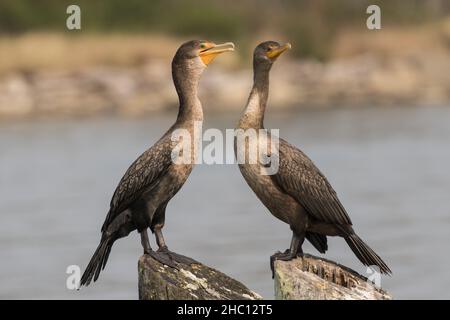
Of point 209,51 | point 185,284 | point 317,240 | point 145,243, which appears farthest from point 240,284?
point 209,51

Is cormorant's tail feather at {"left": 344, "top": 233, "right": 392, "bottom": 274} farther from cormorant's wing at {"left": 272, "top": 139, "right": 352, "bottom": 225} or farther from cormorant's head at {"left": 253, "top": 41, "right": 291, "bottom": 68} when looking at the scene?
cormorant's head at {"left": 253, "top": 41, "right": 291, "bottom": 68}

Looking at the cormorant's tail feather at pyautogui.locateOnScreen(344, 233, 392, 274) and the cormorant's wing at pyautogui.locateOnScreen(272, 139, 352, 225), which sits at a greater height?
the cormorant's wing at pyautogui.locateOnScreen(272, 139, 352, 225)

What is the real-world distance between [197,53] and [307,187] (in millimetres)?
996

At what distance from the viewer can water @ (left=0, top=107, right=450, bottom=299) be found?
41.1ft

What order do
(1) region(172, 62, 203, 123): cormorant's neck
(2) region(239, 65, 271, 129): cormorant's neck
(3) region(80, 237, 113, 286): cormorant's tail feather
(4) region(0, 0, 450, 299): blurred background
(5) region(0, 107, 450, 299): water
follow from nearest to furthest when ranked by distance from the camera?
(3) region(80, 237, 113, 286): cormorant's tail feather, (1) region(172, 62, 203, 123): cormorant's neck, (2) region(239, 65, 271, 129): cormorant's neck, (5) region(0, 107, 450, 299): water, (4) region(0, 0, 450, 299): blurred background

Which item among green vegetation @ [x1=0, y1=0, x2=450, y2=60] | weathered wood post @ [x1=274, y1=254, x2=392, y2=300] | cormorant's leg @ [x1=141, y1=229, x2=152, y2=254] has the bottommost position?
weathered wood post @ [x1=274, y1=254, x2=392, y2=300]

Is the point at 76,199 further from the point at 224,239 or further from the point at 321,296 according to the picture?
the point at 321,296

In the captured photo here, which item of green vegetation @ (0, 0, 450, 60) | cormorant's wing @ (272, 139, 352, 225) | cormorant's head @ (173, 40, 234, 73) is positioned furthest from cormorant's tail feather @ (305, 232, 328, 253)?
green vegetation @ (0, 0, 450, 60)

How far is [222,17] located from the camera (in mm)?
33500

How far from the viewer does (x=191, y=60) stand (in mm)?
6578

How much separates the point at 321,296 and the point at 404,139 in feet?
62.6

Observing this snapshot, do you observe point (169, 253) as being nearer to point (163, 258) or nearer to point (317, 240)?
point (163, 258)

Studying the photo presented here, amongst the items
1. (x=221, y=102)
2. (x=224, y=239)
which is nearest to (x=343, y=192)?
(x=224, y=239)

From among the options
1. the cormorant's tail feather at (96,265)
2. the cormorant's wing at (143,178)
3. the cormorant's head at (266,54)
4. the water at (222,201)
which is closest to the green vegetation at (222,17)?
the water at (222,201)
